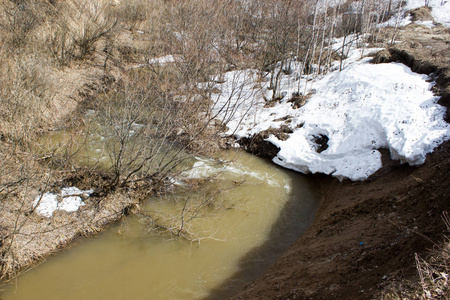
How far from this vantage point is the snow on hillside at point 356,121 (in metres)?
9.88

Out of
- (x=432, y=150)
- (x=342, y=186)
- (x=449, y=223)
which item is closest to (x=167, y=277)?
(x=449, y=223)

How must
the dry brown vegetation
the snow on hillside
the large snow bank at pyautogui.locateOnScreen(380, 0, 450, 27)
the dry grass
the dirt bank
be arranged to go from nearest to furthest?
1. the dry grass
2. the dirt bank
3. the dry brown vegetation
4. the snow on hillside
5. the large snow bank at pyautogui.locateOnScreen(380, 0, 450, 27)

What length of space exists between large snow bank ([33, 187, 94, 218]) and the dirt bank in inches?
203

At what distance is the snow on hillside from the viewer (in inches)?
389

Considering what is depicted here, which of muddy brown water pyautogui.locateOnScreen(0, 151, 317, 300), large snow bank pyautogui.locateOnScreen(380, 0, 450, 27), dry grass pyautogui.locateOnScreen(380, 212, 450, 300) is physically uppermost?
large snow bank pyautogui.locateOnScreen(380, 0, 450, 27)

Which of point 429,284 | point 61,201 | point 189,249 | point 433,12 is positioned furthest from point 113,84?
point 433,12

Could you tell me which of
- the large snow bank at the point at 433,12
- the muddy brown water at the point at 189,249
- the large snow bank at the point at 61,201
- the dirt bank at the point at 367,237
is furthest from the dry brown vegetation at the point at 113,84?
the dirt bank at the point at 367,237

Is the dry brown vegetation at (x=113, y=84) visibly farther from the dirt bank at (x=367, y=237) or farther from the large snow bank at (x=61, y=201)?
the dirt bank at (x=367, y=237)

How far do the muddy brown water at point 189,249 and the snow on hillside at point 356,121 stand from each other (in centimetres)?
171

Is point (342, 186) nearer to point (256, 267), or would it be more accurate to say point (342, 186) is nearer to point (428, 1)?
point (256, 267)

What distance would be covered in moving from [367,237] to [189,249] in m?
4.27

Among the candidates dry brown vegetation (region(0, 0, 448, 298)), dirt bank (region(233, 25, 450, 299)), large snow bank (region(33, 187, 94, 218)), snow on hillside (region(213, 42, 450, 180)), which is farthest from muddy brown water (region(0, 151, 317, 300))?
snow on hillside (region(213, 42, 450, 180))

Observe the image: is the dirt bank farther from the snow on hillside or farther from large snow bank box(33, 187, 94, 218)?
large snow bank box(33, 187, 94, 218)

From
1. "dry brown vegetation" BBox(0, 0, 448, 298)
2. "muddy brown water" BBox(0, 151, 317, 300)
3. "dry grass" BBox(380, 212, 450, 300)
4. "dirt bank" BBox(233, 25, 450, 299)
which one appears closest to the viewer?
"dry grass" BBox(380, 212, 450, 300)
